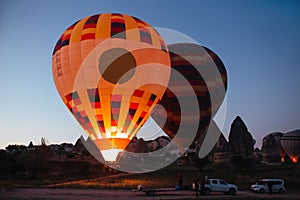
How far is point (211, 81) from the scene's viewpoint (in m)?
38.3

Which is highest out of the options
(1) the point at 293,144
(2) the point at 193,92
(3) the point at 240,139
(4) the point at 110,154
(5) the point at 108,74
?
(2) the point at 193,92

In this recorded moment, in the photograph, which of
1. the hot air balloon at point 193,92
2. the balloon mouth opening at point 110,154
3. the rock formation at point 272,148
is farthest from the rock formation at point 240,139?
the balloon mouth opening at point 110,154

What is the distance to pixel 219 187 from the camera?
72.9ft

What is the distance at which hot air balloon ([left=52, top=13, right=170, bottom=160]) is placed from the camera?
90.2 ft

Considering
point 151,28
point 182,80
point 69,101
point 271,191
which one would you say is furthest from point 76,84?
point 271,191

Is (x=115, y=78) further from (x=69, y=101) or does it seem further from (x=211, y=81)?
(x=211, y=81)

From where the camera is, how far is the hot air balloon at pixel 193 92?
122ft

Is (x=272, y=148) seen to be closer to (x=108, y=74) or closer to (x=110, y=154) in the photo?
(x=110, y=154)

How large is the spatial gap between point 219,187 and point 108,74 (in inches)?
435

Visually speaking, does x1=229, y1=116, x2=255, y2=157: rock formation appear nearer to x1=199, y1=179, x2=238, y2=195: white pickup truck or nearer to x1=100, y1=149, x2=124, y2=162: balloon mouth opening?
x1=100, y1=149, x2=124, y2=162: balloon mouth opening

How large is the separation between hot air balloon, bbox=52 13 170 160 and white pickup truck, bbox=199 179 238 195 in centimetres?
834

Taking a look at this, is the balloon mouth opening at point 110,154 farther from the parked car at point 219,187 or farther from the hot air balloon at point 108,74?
the parked car at point 219,187

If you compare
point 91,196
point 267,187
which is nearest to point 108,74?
point 91,196

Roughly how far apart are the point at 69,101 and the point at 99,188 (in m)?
7.98
